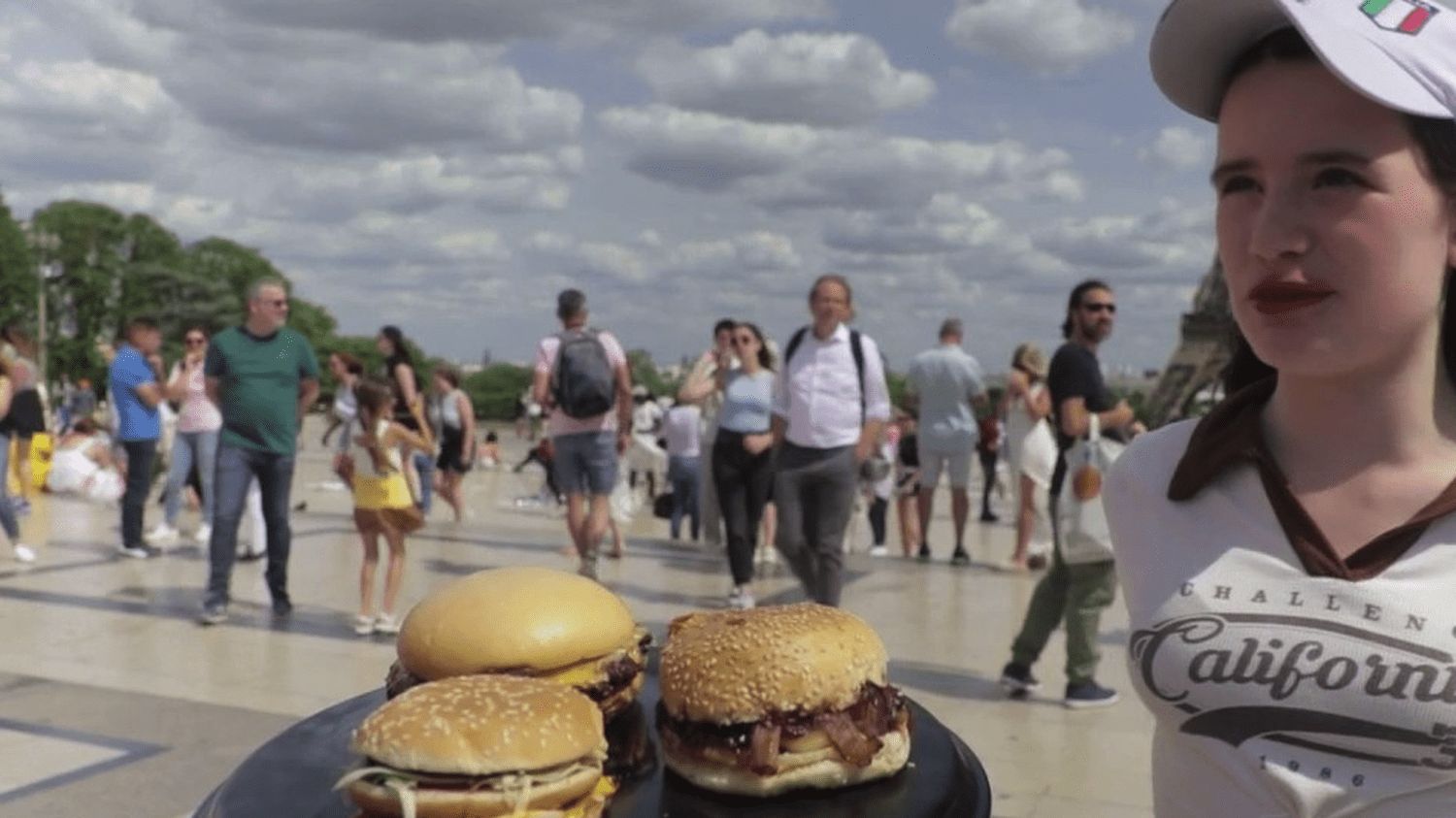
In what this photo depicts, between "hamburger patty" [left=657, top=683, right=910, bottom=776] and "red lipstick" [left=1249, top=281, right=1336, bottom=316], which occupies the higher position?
"red lipstick" [left=1249, top=281, right=1336, bottom=316]

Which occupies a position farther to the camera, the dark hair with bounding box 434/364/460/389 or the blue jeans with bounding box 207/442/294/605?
the dark hair with bounding box 434/364/460/389

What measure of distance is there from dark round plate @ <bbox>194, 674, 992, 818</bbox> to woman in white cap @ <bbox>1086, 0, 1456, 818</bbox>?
0.45 m

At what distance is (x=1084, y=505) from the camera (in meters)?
5.55

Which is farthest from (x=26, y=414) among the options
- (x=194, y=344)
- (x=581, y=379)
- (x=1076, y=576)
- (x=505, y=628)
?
(x=505, y=628)

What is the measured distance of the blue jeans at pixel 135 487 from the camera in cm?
1011

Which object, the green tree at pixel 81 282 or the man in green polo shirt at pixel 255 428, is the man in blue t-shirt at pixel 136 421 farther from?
the green tree at pixel 81 282

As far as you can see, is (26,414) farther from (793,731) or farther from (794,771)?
(794,771)

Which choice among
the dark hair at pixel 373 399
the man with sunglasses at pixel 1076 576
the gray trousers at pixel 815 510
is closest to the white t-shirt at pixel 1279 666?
the man with sunglasses at pixel 1076 576

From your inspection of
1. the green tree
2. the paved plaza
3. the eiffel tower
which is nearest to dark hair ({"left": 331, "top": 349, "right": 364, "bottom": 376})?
the paved plaza

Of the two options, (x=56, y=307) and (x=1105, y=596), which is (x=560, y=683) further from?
(x=56, y=307)

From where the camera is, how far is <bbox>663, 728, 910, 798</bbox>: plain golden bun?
2.01 meters

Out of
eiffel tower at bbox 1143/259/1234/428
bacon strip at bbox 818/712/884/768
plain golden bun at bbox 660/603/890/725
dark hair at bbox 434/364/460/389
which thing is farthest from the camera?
eiffel tower at bbox 1143/259/1234/428

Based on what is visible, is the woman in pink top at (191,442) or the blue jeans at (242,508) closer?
the blue jeans at (242,508)

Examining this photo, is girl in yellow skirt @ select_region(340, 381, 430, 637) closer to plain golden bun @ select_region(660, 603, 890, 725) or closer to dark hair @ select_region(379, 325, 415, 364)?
dark hair @ select_region(379, 325, 415, 364)
